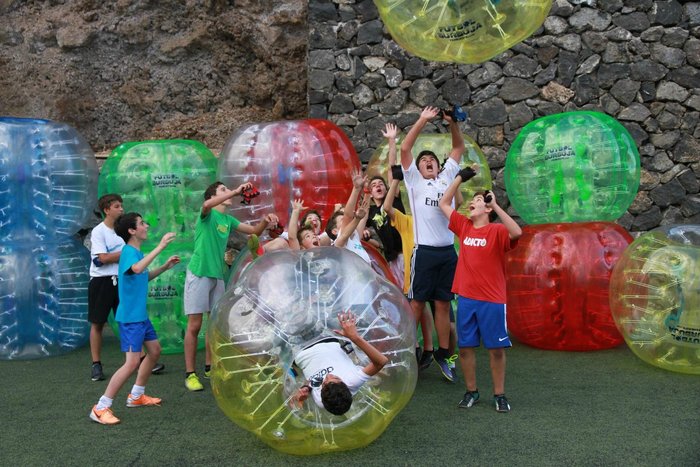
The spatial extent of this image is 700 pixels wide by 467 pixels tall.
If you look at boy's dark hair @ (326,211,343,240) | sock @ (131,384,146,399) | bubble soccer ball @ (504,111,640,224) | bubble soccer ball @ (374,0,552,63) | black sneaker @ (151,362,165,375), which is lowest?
black sneaker @ (151,362,165,375)

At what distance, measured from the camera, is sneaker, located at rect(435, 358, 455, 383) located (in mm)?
4758

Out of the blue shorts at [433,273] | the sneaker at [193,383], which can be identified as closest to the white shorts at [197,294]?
the sneaker at [193,383]

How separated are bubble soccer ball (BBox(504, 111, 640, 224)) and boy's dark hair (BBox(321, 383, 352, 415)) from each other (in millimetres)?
2906

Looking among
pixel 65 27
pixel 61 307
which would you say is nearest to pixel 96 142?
pixel 65 27

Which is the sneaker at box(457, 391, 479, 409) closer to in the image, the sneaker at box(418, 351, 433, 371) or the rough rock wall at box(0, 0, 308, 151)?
the sneaker at box(418, 351, 433, 371)

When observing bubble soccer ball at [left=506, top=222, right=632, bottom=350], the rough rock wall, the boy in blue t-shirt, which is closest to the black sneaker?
the boy in blue t-shirt

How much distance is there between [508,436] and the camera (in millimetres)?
3746

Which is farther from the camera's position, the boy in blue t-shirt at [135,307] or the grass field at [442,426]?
the boy in blue t-shirt at [135,307]

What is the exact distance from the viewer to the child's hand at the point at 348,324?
3.29 m

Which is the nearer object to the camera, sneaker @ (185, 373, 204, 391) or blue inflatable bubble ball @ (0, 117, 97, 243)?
sneaker @ (185, 373, 204, 391)

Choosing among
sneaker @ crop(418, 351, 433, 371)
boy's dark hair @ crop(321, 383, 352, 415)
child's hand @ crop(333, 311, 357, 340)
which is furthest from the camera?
sneaker @ crop(418, 351, 433, 371)

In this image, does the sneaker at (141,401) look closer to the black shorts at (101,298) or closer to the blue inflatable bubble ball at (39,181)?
A: the black shorts at (101,298)

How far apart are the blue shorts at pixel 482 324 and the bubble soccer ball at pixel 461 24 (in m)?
1.34

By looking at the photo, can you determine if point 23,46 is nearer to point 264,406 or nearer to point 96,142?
point 96,142
